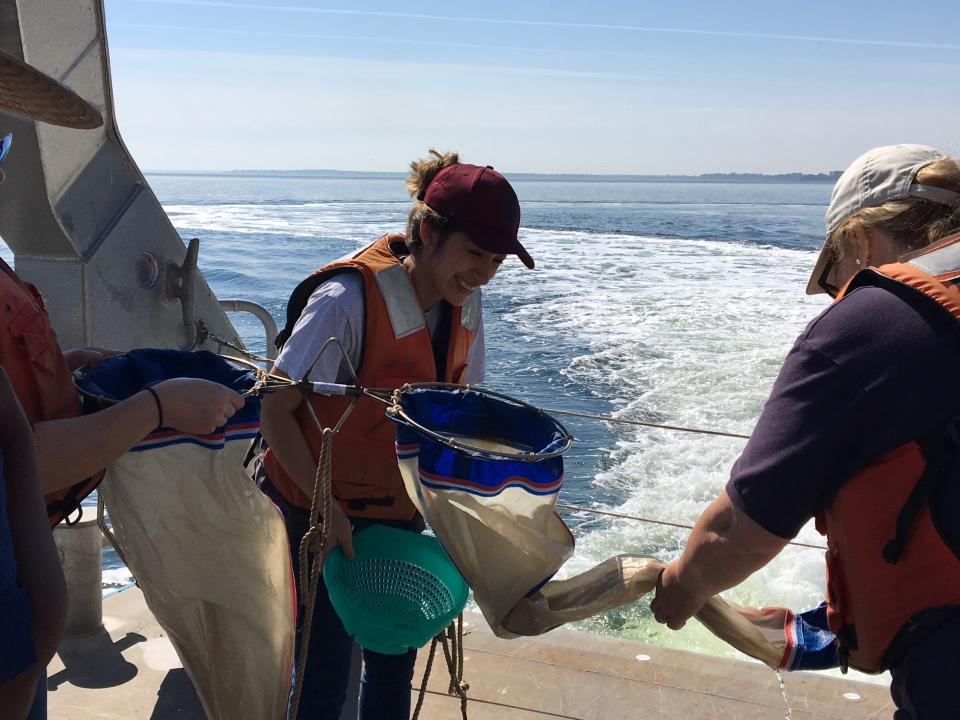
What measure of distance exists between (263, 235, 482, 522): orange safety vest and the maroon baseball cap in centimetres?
18

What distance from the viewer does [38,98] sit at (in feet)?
4.61

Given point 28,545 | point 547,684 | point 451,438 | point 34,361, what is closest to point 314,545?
point 451,438

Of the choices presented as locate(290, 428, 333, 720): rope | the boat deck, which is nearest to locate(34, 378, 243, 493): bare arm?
locate(290, 428, 333, 720): rope

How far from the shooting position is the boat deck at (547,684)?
2.76 metres

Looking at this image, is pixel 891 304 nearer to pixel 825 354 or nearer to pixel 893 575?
pixel 825 354

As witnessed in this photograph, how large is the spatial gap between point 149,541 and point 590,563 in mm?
4373

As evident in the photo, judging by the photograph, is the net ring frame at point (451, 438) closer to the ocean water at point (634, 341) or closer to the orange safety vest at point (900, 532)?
the orange safety vest at point (900, 532)

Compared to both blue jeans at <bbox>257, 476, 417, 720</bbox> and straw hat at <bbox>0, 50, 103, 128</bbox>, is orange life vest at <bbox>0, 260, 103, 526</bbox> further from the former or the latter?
blue jeans at <bbox>257, 476, 417, 720</bbox>

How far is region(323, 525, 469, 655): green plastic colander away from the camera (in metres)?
1.90

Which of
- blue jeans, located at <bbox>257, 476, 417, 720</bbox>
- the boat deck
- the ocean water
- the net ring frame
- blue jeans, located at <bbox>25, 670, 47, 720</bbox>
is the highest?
the net ring frame

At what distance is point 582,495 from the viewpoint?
7164 millimetres

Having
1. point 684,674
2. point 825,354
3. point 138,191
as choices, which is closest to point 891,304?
point 825,354

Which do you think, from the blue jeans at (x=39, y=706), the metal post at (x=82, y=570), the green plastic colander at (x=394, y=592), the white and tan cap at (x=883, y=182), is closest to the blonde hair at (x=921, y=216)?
the white and tan cap at (x=883, y=182)

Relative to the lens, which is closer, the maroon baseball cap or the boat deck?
the maroon baseball cap
